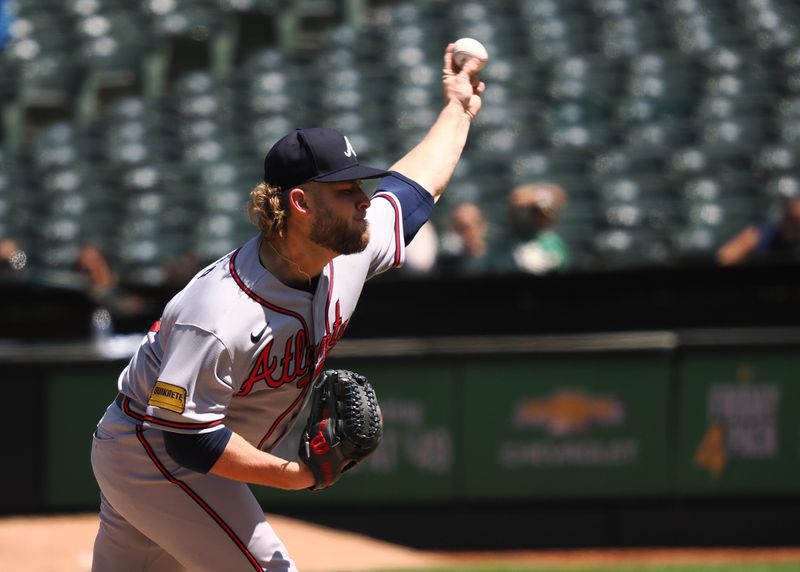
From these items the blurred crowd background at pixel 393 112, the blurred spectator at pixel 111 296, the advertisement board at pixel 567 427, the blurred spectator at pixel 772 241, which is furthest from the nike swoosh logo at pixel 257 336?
the blurred crowd background at pixel 393 112

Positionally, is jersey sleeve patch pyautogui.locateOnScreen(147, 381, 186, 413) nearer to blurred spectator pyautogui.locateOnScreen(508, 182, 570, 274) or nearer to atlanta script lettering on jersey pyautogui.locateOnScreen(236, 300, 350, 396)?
atlanta script lettering on jersey pyautogui.locateOnScreen(236, 300, 350, 396)

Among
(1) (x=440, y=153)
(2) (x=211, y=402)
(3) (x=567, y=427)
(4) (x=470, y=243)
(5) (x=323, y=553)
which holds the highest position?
(1) (x=440, y=153)

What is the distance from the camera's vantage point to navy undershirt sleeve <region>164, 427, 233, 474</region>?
10.2ft

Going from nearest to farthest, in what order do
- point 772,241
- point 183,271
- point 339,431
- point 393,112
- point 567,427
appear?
1. point 339,431
2. point 567,427
3. point 772,241
4. point 183,271
5. point 393,112

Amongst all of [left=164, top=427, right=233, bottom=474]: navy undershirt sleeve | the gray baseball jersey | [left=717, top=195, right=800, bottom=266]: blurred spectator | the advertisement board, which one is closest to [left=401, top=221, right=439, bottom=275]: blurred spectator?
the advertisement board

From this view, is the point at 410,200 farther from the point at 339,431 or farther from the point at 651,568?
the point at 651,568

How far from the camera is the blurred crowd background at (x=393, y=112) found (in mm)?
11141

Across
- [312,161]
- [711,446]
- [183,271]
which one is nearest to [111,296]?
[183,271]

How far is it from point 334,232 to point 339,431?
54 cm

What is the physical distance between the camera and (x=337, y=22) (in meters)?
14.0

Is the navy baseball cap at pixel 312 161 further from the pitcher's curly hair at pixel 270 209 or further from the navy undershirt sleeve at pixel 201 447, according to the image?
the navy undershirt sleeve at pixel 201 447

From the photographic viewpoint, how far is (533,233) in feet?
26.7

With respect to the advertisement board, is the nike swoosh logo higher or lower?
higher

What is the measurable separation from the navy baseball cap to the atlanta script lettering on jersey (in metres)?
0.38
